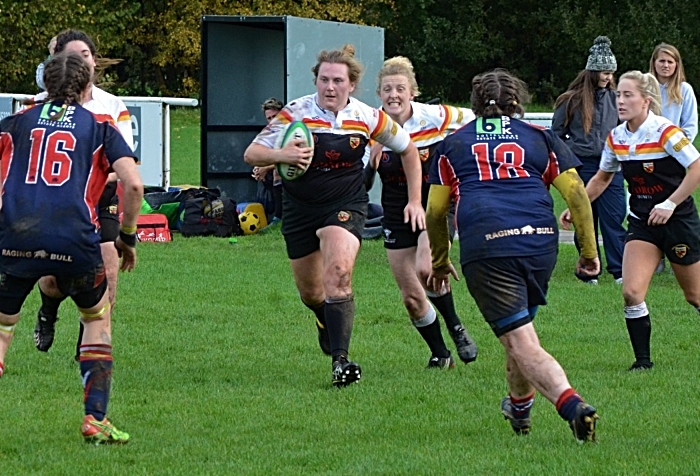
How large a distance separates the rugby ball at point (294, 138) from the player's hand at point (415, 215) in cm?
66

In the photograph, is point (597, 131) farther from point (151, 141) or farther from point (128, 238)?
point (151, 141)

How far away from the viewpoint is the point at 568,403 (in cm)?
567

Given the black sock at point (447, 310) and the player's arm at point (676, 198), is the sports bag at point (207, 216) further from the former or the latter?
the player's arm at point (676, 198)

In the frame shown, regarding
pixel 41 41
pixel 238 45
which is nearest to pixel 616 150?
pixel 238 45

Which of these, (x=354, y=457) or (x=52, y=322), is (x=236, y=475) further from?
(x=52, y=322)

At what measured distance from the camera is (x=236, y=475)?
213 inches

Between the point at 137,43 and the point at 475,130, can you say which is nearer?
the point at 475,130

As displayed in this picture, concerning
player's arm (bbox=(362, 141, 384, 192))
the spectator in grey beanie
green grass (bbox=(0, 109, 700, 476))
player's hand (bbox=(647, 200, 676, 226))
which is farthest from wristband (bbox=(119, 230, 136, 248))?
the spectator in grey beanie

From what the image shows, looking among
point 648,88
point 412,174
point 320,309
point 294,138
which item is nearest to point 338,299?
point 320,309

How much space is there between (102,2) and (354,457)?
1682 inches

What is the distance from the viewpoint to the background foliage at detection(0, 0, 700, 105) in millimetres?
47125

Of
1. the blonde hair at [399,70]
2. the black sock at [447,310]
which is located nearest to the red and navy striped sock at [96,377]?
the black sock at [447,310]

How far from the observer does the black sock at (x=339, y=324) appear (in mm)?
7582

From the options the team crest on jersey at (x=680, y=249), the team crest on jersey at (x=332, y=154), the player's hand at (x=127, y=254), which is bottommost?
the team crest on jersey at (x=680, y=249)
